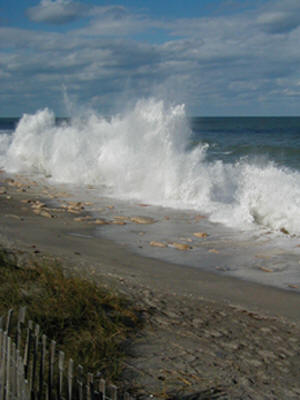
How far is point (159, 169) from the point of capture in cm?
1667

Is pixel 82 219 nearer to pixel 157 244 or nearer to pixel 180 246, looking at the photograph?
pixel 157 244

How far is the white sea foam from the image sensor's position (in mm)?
12062

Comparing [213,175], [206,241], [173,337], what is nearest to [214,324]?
[173,337]

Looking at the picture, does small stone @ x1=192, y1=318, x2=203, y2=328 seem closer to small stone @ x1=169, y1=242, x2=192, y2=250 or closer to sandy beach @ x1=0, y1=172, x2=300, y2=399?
sandy beach @ x1=0, y1=172, x2=300, y2=399

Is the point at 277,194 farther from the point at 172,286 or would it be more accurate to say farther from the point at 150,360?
the point at 150,360

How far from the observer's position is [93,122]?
2252 cm

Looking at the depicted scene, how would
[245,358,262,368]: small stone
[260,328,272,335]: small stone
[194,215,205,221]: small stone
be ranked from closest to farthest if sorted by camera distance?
[245,358,262,368]: small stone → [260,328,272,335]: small stone → [194,215,205,221]: small stone

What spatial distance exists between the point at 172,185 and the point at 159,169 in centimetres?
143

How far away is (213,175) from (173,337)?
11.6 meters

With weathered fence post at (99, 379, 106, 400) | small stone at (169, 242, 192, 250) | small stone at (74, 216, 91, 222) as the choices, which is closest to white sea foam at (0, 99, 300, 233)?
small stone at (169, 242, 192, 250)

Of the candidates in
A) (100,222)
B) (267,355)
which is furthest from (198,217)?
(267,355)

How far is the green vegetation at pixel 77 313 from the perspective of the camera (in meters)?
4.04

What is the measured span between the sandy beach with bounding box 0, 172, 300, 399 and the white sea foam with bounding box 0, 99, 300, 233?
424 cm

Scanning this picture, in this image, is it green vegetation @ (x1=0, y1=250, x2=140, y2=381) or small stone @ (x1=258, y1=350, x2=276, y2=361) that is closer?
green vegetation @ (x1=0, y1=250, x2=140, y2=381)
